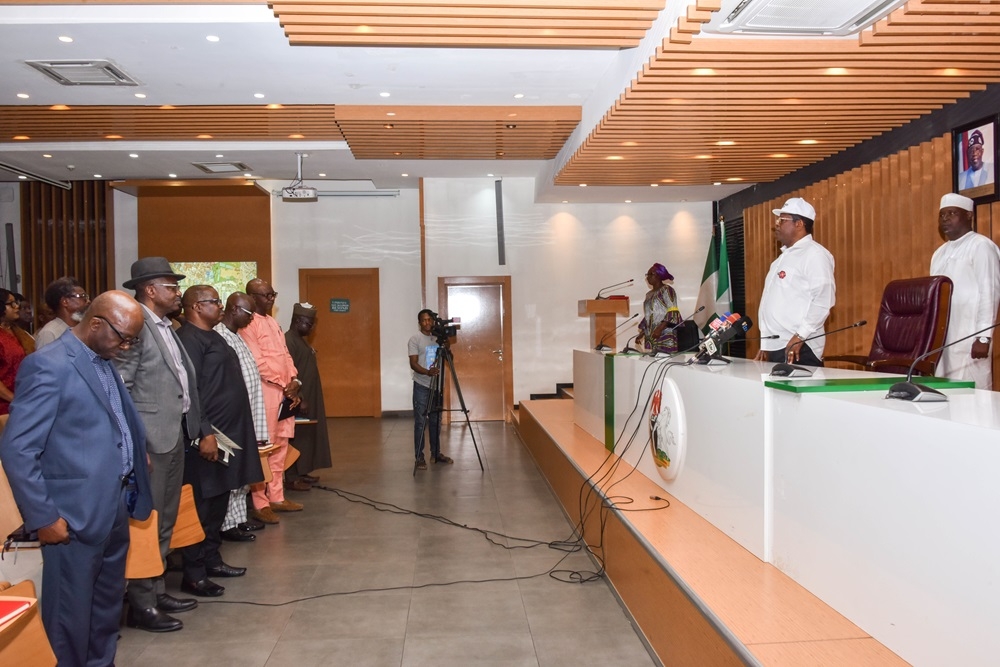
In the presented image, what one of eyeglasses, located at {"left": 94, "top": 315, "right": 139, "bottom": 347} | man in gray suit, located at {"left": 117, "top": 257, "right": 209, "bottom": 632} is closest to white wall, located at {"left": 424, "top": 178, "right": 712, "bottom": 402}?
man in gray suit, located at {"left": 117, "top": 257, "right": 209, "bottom": 632}

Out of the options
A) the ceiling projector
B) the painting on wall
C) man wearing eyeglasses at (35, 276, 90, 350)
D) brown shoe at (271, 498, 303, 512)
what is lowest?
brown shoe at (271, 498, 303, 512)

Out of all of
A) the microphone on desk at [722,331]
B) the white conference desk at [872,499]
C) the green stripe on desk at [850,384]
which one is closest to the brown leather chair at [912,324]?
the microphone on desk at [722,331]

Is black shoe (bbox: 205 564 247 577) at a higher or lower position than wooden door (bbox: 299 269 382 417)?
lower

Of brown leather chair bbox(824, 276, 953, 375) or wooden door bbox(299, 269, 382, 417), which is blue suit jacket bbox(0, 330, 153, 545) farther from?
wooden door bbox(299, 269, 382, 417)

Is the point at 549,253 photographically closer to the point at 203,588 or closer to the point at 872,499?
the point at 203,588

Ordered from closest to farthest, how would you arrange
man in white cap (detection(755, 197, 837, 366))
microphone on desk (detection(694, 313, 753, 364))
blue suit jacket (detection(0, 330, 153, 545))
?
blue suit jacket (detection(0, 330, 153, 545)) → microphone on desk (detection(694, 313, 753, 364)) → man in white cap (detection(755, 197, 837, 366))

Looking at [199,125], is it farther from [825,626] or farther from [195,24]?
[825,626]

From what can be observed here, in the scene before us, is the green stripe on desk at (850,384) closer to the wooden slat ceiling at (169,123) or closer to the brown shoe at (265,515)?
the brown shoe at (265,515)

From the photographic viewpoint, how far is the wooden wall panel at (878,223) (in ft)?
19.0

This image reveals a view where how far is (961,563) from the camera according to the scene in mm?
1713

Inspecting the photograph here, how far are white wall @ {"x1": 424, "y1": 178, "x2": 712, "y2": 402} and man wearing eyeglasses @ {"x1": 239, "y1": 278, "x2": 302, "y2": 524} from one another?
4.82 metres

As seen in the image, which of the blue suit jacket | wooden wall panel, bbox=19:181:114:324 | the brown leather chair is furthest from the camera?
wooden wall panel, bbox=19:181:114:324

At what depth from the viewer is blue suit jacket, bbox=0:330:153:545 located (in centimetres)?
230

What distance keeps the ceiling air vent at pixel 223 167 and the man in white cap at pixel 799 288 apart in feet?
22.5
